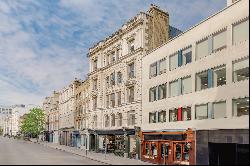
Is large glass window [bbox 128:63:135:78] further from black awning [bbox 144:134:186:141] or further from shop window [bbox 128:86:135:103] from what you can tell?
black awning [bbox 144:134:186:141]

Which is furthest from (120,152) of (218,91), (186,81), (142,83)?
(218,91)

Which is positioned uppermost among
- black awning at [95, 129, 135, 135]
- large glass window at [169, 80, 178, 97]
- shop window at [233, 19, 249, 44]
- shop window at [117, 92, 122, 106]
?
shop window at [233, 19, 249, 44]

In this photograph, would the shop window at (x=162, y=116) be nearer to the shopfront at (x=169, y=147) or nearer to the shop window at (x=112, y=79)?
the shopfront at (x=169, y=147)

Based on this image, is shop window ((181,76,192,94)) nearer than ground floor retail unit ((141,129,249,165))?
No

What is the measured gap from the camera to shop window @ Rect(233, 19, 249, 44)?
28.5m

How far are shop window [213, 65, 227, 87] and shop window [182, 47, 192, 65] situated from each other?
14.9ft

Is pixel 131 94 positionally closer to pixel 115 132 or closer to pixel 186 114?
pixel 115 132

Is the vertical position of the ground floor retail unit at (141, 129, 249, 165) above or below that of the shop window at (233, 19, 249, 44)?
below

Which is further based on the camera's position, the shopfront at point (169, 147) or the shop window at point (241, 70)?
the shopfront at point (169, 147)

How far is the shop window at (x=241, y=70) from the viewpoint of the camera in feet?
93.2

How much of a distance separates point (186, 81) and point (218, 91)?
226 inches

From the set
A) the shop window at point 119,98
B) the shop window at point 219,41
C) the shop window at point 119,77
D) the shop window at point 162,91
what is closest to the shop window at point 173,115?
the shop window at point 162,91

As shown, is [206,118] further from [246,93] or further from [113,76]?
[113,76]

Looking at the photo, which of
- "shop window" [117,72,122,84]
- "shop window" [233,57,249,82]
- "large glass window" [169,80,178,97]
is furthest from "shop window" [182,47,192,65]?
"shop window" [117,72,122,84]
